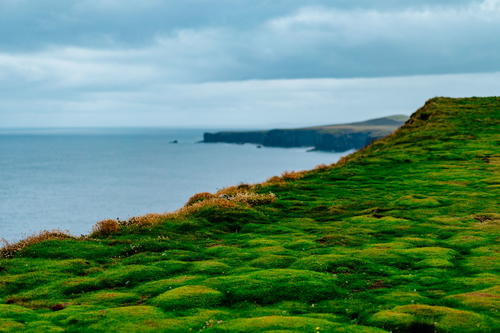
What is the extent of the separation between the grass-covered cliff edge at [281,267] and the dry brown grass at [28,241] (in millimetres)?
107

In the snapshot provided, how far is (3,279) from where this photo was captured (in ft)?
71.4

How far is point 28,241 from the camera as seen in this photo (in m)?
27.7

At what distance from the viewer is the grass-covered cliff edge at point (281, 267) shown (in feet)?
52.7

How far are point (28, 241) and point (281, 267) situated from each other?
14.6 m

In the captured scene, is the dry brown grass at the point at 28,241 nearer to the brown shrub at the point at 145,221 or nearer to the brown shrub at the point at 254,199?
the brown shrub at the point at 145,221

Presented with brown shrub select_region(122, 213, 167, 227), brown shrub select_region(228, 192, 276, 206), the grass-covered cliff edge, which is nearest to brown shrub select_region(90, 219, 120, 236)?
the grass-covered cliff edge

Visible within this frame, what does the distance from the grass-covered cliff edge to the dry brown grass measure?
4.2 inches

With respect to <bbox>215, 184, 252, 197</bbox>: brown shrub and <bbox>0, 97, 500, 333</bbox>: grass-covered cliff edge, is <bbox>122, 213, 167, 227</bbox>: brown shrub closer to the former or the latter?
<bbox>0, 97, 500, 333</bbox>: grass-covered cliff edge

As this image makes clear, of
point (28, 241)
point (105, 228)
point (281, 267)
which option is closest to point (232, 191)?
point (105, 228)

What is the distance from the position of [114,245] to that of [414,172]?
106 feet

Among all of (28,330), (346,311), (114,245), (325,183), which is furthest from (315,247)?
(325,183)

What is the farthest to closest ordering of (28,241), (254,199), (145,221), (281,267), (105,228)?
(254,199) < (145,221) < (105,228) < (28,241) < (281,267)

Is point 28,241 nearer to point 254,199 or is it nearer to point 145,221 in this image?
point 145,221

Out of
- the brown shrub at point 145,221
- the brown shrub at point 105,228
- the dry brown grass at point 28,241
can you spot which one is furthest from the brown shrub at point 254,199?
the dry brown grass at point 28,241
